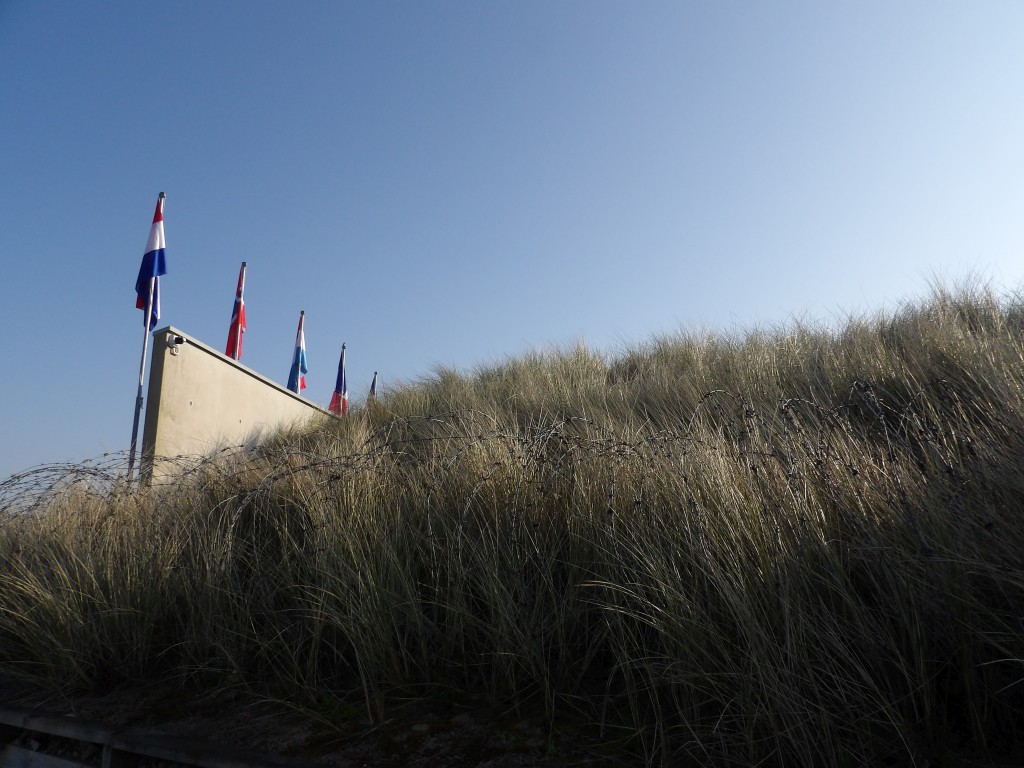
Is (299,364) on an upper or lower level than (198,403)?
upper

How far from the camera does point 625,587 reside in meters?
2.99

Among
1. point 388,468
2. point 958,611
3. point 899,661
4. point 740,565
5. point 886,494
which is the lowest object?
point 899,661

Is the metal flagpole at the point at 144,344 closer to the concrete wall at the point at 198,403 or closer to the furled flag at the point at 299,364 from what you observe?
the concrete wall at the point at 198,403

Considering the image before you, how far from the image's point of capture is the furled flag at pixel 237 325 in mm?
15727

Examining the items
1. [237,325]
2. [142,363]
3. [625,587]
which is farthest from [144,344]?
[625,587]

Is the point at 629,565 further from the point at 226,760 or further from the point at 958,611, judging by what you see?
the point at 226,760

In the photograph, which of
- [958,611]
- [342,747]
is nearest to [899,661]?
[958,611]

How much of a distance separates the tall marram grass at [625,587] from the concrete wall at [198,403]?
2.80m

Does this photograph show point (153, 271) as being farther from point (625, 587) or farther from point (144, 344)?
point (625, 587)

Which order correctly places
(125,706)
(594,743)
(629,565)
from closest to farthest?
(594,743)
(629,565)
(125,706)

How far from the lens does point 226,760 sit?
2.69 m

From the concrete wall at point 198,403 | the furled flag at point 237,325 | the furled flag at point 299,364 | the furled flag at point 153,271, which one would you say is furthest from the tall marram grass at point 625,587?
the furled flag at point 299,364

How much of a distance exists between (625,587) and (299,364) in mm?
18493

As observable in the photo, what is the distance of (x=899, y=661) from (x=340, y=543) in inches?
113
